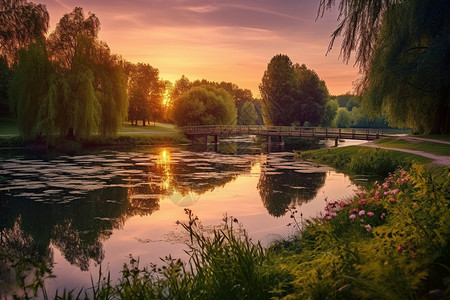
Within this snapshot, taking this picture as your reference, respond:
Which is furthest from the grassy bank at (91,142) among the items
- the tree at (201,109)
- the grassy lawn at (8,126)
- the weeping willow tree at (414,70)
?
the weeping willow tree at (414,70)

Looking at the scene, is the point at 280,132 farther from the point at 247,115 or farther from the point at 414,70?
the point at 247,115

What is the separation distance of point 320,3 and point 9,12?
26.9m

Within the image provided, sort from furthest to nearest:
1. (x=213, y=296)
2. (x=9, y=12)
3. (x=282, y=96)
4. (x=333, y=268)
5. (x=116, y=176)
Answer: (x=282, y=96) < (x=9, y=12) < (x=116, y=176) < (x=213, y=296) < (x=333, y=268)

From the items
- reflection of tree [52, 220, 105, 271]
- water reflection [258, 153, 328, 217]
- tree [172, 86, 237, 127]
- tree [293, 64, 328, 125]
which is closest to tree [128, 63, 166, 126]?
tree [172, 86, 237, 127]

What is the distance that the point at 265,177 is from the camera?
24953 millimetres

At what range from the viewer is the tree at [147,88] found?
Result: 85.5 metres

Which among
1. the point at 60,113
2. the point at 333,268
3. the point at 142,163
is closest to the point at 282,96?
the point at 60,113

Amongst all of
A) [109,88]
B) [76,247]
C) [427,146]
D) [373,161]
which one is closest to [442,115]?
[427,146]

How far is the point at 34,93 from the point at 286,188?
96.5 ft

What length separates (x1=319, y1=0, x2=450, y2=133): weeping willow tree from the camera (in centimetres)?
2250

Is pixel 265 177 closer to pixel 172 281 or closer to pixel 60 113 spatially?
pixel 172 281

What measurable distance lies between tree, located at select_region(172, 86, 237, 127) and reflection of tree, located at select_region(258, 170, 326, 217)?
44118 millimetres

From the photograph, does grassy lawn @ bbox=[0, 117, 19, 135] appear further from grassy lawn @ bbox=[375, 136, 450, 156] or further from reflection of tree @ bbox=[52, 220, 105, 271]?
reflection of tree @ bbox=[52, 220, 105, 271]

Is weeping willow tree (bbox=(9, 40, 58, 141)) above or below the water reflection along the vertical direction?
above
